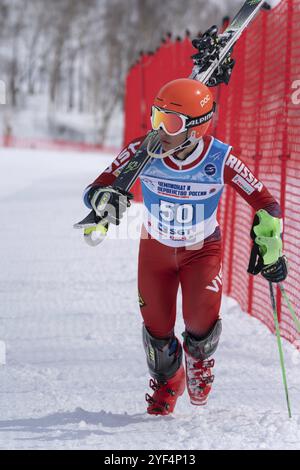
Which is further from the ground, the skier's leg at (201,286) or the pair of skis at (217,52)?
the pair of skis at (217,52)

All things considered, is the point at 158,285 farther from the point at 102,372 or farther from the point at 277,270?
the point at 102,372

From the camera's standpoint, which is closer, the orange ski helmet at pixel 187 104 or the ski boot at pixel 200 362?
the orange ski helmet at pixel 187 104

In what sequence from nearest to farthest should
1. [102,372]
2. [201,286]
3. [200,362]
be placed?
[201,286]
[200,362]
[102,372]

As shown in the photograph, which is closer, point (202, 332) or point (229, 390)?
point (202, 332)

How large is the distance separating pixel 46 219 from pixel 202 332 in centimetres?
808

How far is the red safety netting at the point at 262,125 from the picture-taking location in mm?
5605

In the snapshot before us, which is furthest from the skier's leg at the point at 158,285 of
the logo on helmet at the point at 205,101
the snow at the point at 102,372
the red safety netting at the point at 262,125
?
the red safety netting at the point at 262,125

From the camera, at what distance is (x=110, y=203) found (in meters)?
3.61

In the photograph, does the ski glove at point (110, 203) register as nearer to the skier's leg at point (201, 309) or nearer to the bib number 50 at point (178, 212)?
A: the bib number 50 at point (178, 212)

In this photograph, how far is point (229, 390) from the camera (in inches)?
175

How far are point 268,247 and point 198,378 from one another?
86cm

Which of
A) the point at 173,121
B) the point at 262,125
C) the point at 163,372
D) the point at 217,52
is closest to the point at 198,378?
the point at 163,372
